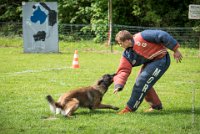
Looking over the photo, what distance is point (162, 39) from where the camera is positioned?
8.98 meters

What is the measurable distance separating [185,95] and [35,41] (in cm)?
1376

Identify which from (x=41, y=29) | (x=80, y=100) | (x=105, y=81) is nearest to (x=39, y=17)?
(x=41, y=29)

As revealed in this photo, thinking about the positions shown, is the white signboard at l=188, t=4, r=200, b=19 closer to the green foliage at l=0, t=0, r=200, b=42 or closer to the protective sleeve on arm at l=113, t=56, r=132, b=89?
the green foliage at l=0, t=0, r=200, b=42

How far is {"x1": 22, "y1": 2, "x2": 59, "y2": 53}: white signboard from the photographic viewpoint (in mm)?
24359

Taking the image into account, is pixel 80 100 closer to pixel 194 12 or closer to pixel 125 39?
pixel 125 39

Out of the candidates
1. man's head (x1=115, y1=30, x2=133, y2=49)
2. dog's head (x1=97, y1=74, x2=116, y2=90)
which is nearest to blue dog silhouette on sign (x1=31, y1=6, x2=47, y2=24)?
dog's head (x1=97, y1=74, x2=116, y2=90)

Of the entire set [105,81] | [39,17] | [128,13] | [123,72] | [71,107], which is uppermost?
[128,13]

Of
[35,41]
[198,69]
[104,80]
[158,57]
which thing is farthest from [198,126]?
[35,41]

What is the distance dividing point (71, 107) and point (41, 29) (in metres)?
15.9

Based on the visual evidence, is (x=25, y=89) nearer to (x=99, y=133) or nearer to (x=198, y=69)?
(x=99, y=133)

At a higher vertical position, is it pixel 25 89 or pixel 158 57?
pixel 158 57

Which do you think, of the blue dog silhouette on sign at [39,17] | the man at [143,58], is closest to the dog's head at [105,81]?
the man at [143,58]

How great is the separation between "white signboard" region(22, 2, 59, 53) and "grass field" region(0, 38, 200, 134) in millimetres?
2934

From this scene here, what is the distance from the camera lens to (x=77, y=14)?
33031 millimetres
